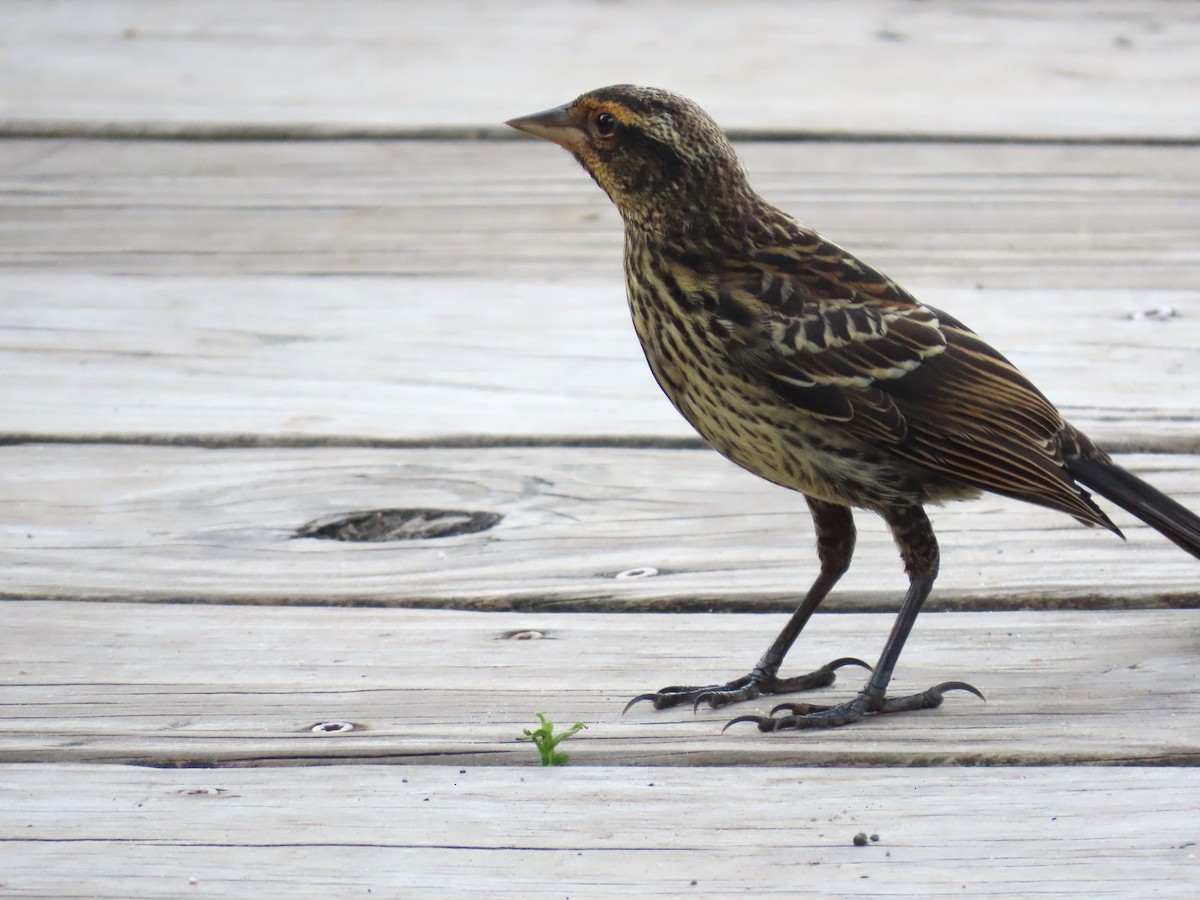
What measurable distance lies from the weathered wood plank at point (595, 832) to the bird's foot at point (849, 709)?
18cm

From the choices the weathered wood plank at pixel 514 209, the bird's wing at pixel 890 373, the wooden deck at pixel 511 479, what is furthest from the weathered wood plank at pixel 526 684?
the weathered wood plank at pixel 514 209

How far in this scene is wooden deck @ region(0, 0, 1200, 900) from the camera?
81.9 inches

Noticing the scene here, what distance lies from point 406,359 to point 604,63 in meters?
1.94

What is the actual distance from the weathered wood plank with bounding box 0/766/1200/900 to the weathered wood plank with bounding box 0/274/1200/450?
1257 mm

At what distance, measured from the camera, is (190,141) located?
4902mm

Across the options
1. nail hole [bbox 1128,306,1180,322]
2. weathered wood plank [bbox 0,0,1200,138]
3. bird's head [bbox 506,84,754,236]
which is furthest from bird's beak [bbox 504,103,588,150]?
weathered wood plank [bbox 0,0,1200,138]

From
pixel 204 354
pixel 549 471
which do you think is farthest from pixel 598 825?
pixel 204 354

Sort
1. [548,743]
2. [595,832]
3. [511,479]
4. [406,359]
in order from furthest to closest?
[406,359] → [511,479] → [548,743] → [595,832]

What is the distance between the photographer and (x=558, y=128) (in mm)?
2961

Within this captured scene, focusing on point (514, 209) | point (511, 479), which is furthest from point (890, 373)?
point (514, 209)

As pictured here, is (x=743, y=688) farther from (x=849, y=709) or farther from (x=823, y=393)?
(x=823, y=393)

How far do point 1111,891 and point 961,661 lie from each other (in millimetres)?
672

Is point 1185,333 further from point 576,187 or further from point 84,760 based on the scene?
point 84,760

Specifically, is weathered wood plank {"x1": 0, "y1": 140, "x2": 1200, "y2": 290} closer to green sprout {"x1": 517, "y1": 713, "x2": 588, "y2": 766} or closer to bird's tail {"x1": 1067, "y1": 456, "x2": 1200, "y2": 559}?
bird's tail {"x1": 1067, "y1": 456, "x2": 1200, "y2": 559}
